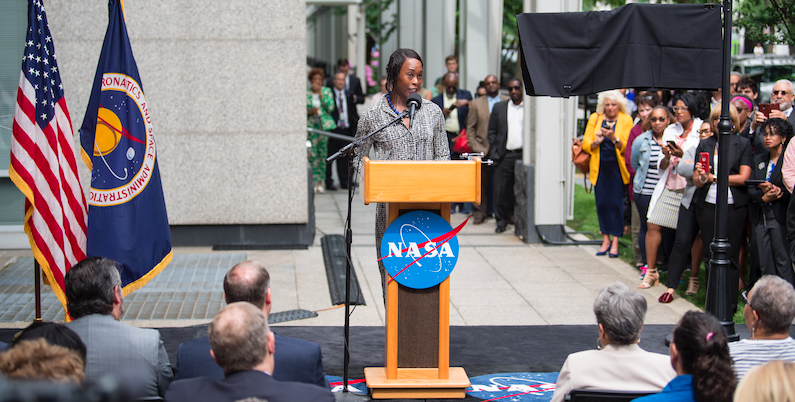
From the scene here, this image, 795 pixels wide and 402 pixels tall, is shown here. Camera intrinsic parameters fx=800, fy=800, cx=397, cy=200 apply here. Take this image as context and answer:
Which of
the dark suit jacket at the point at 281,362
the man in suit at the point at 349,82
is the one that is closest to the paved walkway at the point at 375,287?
the dark suit jacket at the point at 281,362

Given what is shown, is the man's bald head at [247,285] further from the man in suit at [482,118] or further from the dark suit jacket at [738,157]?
the man in suit at [482,118]

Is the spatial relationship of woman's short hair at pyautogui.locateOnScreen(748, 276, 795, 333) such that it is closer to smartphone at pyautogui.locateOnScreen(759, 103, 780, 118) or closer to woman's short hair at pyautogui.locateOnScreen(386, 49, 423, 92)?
woman's short hair at pyautogui.locateOnScreen(386, 49, 423, 92)

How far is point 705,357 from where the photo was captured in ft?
9.67

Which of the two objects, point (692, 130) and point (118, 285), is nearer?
point (118, 285)

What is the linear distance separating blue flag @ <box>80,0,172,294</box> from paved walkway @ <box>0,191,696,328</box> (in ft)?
3.90

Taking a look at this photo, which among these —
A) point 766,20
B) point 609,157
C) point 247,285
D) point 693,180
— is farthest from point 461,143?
point 247,285

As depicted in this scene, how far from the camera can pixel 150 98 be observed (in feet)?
31.5

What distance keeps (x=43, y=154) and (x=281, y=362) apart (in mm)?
3074

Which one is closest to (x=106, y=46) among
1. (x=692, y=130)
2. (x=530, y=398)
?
(x=530, y=398)

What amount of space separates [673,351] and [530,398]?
2.07 metres

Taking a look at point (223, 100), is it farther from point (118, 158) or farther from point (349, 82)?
point (349, 82)

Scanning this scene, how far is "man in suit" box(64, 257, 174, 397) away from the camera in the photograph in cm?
351

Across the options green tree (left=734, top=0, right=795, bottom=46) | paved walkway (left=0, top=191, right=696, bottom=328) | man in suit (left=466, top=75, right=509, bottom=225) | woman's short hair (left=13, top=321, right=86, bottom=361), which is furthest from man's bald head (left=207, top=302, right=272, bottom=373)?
green tree (left=734, top=0, right=795, bottom=46)

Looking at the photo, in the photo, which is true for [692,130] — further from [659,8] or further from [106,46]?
[106,46]
